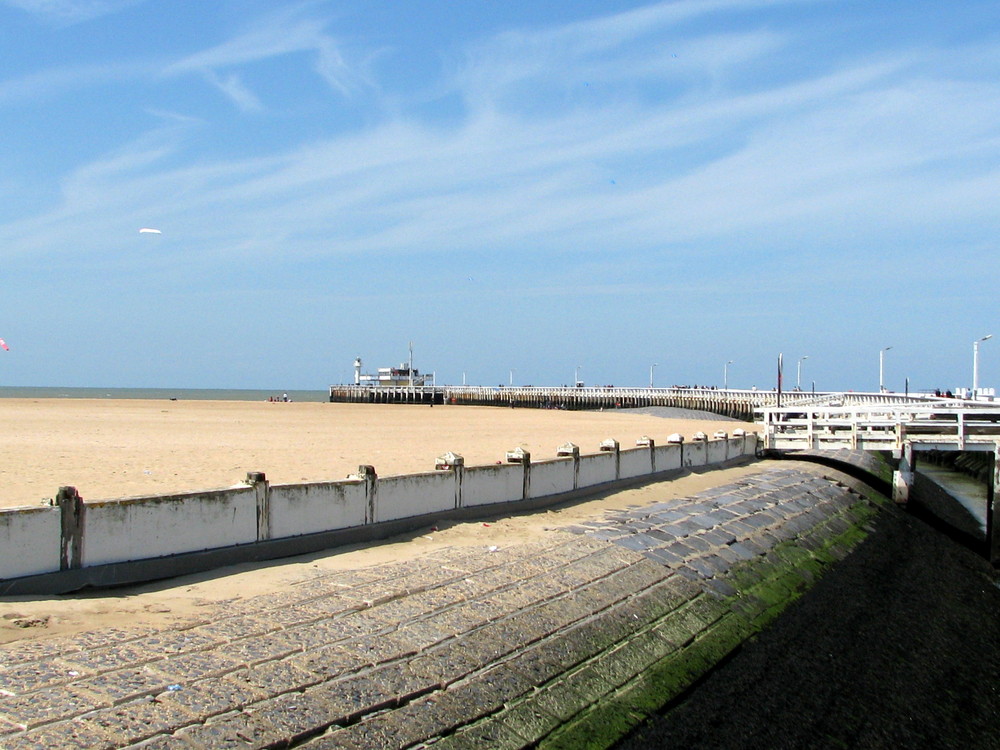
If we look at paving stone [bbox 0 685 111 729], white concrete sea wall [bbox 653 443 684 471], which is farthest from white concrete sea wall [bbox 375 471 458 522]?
white concrete sea wall [bbox 653 443 684 471]

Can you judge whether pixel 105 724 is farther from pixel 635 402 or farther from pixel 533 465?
pixel 635 402

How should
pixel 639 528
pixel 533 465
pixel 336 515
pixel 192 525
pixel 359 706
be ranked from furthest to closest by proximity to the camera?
pixel 533 465 < pixel 639 528 < pixel 336 515 < pixel 192 525 < pixel 359 706

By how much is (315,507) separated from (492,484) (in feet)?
12.1

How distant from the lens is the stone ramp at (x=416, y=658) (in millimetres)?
5281

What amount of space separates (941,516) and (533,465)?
1685 cm

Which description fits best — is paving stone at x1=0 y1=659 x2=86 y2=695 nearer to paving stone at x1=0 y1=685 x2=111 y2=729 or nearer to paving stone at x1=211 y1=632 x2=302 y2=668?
paving stone at x1=0 y1=685 x2=111 y2=729

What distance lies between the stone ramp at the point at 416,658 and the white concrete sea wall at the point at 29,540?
1.20 m

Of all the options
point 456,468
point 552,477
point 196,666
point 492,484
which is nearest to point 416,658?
point 196,666

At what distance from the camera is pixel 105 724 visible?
4984 mm

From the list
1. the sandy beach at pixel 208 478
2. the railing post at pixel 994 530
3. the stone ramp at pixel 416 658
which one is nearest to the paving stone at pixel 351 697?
the stone ramp at pixel 416 658

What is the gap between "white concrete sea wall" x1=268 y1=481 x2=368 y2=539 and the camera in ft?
30.7

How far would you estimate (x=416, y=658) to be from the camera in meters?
6.68

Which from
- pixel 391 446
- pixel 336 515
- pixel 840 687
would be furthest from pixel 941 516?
pixel 336 515

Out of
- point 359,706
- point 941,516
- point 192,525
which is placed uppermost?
point 192,525
